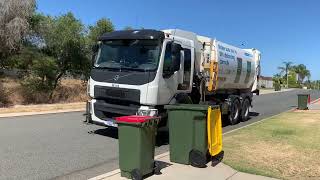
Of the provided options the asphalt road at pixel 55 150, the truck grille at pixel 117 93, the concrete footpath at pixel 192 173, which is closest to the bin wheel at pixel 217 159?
the concrete footpath at pixel 192 173

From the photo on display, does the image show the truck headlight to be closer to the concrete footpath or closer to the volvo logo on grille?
the volvo logo on grille

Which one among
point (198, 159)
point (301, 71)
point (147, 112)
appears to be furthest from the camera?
point (301, 71)

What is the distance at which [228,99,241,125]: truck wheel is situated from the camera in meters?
17.2

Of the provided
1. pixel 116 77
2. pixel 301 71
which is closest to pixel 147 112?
pixel 116 77

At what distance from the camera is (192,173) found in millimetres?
8305

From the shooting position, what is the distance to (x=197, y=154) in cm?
877

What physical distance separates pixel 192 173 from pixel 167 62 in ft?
13.1

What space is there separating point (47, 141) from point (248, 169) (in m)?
5.20

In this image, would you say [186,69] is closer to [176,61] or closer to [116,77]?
[176,61]

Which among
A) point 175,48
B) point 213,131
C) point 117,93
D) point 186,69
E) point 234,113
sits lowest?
point 234,113

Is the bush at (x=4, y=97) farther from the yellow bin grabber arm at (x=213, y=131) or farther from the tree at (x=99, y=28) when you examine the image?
the yellow bin grabber arm at (x=213, y=131)

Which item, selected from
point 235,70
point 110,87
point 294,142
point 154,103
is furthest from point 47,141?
point 235,70

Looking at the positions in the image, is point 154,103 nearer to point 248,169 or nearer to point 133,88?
point 133,88

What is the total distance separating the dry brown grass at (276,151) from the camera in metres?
8.88
